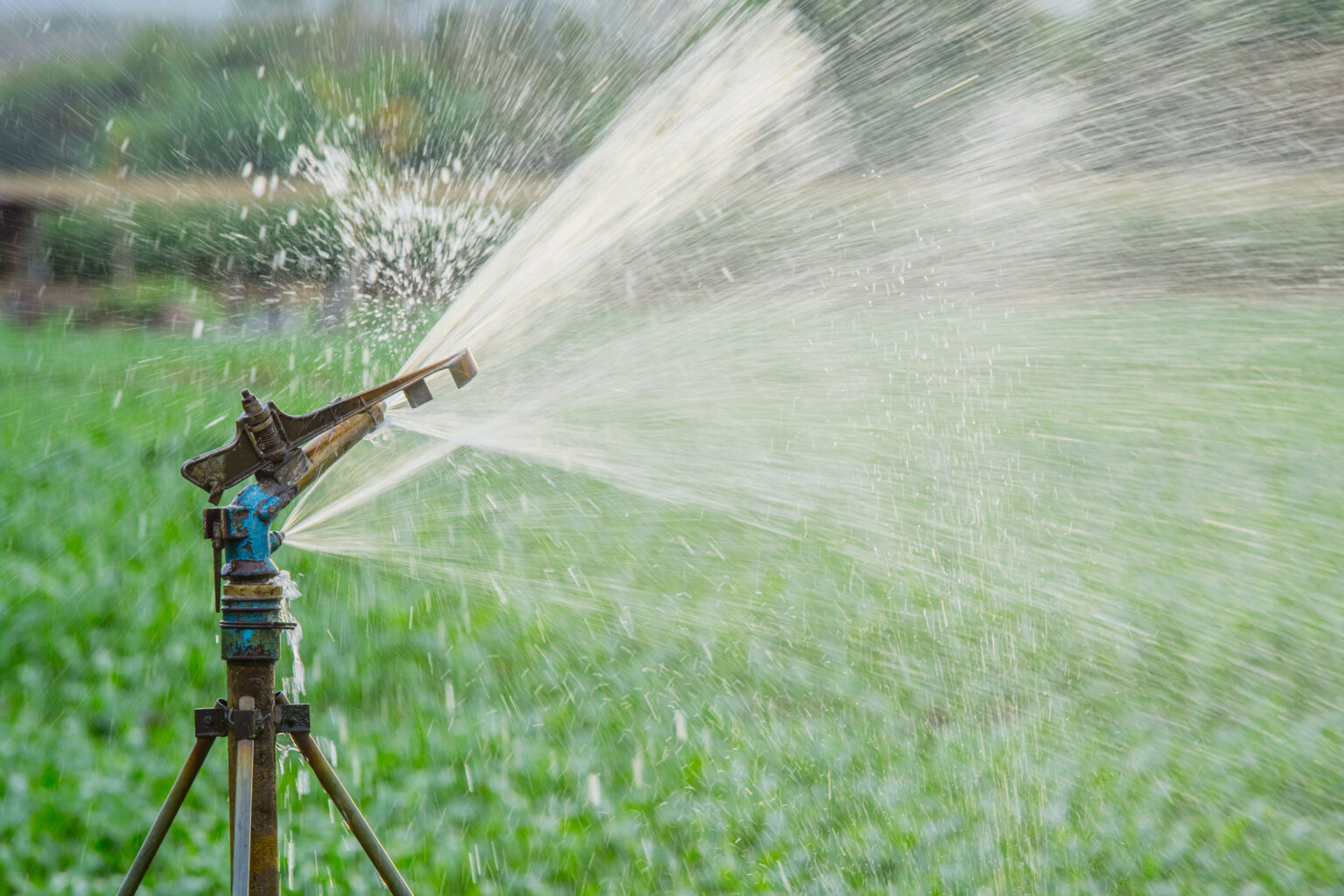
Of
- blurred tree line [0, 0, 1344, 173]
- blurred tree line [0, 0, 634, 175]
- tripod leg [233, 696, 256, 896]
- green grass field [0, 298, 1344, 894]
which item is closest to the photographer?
tripod leg [233, 696, 256, 896]

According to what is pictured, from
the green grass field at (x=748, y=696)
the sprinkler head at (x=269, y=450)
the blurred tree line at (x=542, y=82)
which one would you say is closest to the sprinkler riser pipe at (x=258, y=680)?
the sprinkler head at (x=269, y=450)

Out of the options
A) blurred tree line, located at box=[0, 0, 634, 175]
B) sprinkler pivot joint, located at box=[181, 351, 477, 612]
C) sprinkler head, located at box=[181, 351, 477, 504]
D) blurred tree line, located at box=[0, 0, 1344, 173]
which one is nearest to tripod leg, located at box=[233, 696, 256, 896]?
sprinkler pivot joint, located at box=[181, 351, 477, 612]

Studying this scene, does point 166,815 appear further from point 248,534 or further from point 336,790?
point 248,534

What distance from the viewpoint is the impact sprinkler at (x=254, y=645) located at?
1644 millimetres

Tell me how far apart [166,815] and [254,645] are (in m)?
0.26

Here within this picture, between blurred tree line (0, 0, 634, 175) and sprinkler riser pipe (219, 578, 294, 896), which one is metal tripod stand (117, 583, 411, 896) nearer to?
sprinkler riser pipe (219, 578, 294, 896)

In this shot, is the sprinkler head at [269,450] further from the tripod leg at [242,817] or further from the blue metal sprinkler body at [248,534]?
the tripod leg at [242,817]

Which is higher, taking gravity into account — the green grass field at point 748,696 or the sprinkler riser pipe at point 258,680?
the sprinkler riser pipe at point 258,680

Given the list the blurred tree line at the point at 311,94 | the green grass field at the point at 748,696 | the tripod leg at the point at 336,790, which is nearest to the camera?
the tripod leg at the point at 336,790

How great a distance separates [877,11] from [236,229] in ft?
20.1

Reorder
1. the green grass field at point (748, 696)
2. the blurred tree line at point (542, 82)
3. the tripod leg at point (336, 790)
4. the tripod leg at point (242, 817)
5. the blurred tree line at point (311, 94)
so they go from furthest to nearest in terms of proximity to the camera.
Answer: the blurred tree line at point (311, 94)
the blurred tree line at point (542, 82)
the green grass field at point (748, 696)
the tripod leg at point (336, 790)
the tripod leg at point (242, 817)

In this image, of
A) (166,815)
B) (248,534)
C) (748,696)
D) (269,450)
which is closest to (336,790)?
(166,815)

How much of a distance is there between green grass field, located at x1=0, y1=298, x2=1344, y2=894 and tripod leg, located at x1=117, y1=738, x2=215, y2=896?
4.14ft

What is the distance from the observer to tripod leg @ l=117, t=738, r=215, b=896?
1.64 m
